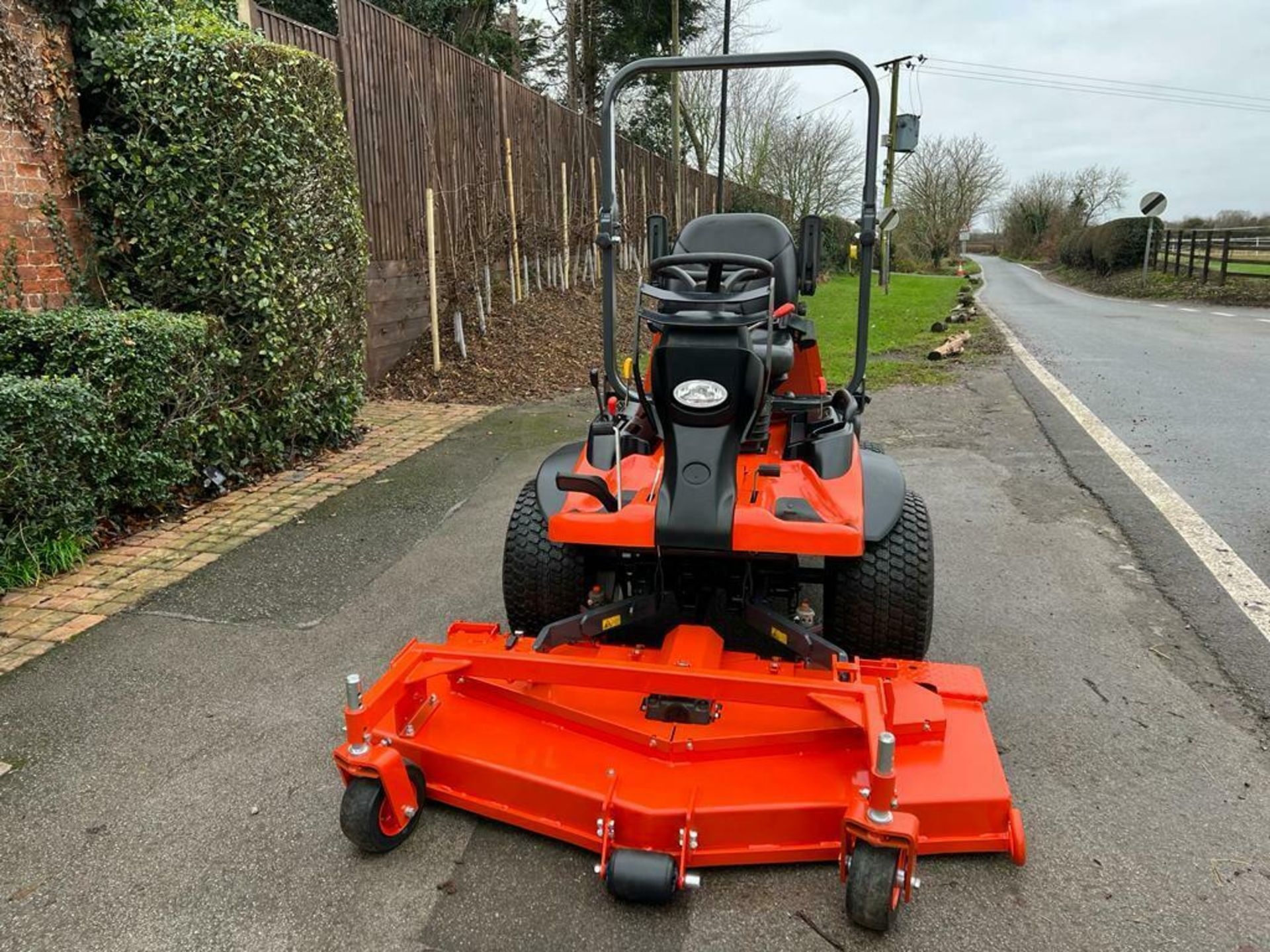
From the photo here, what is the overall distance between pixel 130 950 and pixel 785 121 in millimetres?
34617

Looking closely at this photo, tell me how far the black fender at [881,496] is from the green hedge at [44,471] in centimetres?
382

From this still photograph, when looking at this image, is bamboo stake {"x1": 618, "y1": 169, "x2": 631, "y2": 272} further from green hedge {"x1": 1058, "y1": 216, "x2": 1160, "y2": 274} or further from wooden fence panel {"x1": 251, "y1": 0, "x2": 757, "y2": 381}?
green hedge {"x1": 1058, "y1": 216, "x2": 1160, "y2": 274}

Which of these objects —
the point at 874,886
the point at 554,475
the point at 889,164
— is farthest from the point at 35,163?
the point at 889,164

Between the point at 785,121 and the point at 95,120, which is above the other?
Answer: the point at 785,121

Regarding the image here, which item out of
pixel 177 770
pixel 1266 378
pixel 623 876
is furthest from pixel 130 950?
pixel 1266 378

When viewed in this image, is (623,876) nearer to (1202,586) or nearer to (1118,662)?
(1118,662)

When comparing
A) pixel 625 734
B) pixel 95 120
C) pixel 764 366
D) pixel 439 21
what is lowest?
pixel 625 734

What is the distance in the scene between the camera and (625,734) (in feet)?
8.34

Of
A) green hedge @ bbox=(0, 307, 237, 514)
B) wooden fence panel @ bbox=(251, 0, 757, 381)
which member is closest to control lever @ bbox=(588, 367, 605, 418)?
green hedge @ bbox=(0, 307, 237, 514)

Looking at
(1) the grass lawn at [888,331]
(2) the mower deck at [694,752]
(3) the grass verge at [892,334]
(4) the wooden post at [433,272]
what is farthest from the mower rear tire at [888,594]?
(4) the wooden post at [433,272]

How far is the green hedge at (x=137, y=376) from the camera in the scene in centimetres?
479

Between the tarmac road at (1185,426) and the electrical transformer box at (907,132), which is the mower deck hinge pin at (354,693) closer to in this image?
the tarmac road at (1185,426)

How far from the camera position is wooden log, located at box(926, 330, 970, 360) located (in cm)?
1194

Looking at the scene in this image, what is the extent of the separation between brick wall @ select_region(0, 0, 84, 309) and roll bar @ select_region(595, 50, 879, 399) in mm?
3845
